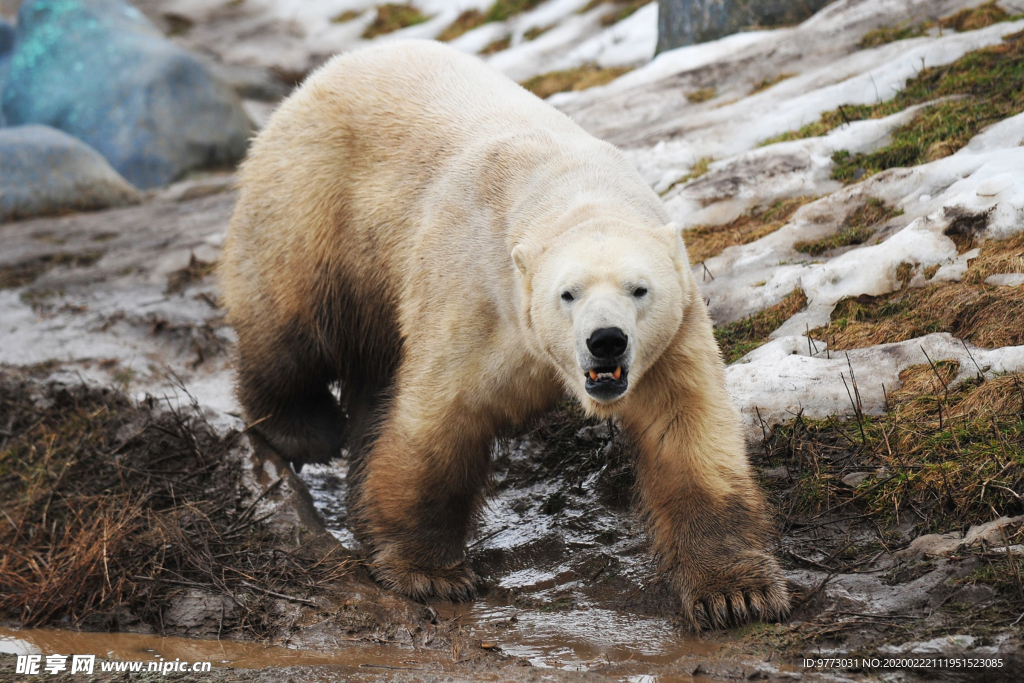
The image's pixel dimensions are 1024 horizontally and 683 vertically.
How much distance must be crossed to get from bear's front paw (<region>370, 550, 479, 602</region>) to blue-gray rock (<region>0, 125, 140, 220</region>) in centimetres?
827

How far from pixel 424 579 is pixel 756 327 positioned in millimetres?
2357

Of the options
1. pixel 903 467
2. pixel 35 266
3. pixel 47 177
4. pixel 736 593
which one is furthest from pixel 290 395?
pixel 47 177

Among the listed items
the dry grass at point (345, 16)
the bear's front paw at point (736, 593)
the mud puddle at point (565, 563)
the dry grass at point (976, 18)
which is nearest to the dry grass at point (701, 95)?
the dry grass at point (976, 18)

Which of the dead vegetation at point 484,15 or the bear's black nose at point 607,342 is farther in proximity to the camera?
the dead vegetation at point 484,15

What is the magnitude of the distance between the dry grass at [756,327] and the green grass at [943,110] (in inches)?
54.1

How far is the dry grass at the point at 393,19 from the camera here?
1652 cm

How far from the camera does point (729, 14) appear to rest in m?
9.85

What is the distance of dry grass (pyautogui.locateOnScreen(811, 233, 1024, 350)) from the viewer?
4406 millimetres

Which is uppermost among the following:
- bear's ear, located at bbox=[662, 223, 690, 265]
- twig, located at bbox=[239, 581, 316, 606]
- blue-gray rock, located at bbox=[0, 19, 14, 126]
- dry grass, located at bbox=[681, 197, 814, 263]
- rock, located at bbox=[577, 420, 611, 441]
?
bear's ear, located at bbox=[662, 223, 690, 265]

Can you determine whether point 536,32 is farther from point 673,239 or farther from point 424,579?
point 424,579

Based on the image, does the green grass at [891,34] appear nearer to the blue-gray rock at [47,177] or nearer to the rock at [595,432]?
the rock at [595,432]

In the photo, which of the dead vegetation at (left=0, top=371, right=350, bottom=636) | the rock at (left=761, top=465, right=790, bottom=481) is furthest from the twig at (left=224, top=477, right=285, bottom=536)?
the rock at (left=761, top=465, right=790, bottom=481)

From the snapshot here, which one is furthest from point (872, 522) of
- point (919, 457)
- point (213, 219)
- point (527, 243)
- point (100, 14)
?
point (100, 14)

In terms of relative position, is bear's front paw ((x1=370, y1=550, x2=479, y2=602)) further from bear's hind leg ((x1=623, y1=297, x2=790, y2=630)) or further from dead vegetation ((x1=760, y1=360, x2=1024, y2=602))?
dead vegetation ((x1=760, y1=360, x2=1024, y2=602))
